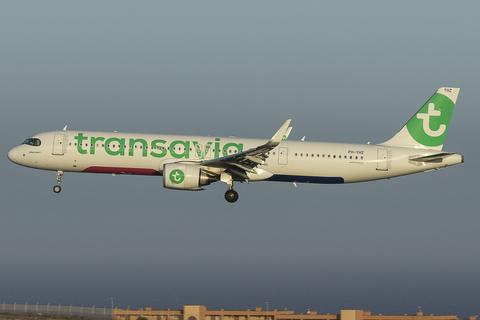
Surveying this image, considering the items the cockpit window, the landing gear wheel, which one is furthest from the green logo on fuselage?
the cockpit window

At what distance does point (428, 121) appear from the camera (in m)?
40.4

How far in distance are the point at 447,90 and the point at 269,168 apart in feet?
55.5

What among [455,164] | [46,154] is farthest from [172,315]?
[455,164]

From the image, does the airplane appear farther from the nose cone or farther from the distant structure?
the distant structure

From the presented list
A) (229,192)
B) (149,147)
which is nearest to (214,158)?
(229,192)

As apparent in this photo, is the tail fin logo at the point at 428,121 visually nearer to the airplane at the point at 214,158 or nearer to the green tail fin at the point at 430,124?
the green tail fin at the point at 430,124

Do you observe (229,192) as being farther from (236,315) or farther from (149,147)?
(236,315)

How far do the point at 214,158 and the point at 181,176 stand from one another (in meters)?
3.51

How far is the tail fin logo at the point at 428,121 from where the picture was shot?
40031 millimetres

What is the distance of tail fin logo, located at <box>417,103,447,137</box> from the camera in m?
40.0

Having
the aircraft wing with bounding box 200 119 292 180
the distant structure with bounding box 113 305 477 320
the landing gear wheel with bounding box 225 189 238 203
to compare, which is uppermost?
the aircraft wing with bounding box 200 119 292 180

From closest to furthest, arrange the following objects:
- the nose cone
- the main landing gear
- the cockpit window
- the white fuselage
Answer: the white fuselage → the main landing gear → the cockpit window → the nose cone

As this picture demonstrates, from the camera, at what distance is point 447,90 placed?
41.2 m

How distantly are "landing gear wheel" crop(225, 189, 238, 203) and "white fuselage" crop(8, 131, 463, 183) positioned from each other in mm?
1648
